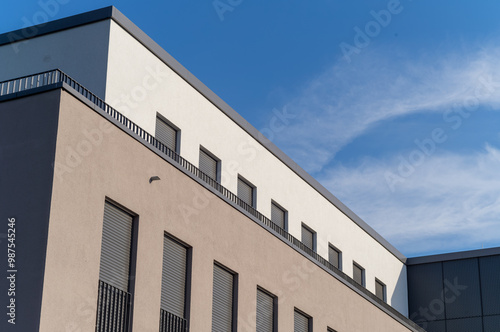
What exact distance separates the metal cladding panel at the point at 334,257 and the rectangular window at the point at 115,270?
57.5 feet

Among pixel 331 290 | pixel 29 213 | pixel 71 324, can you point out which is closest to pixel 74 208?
pixel 29 213

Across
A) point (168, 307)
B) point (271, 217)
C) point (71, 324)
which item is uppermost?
point (271, 217)

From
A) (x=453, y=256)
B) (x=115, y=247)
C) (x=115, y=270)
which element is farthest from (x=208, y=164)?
(x=453, y=256)

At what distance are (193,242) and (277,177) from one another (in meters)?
10.5

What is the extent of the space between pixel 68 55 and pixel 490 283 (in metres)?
27.3

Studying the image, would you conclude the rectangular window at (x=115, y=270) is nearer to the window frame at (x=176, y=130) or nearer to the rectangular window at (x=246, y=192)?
the window frame at (x=176, y=130)

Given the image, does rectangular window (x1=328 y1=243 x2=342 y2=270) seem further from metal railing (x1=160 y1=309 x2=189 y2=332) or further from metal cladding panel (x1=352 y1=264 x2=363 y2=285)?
metal railing (x1=160 y1=309 x2=189 y2=332)

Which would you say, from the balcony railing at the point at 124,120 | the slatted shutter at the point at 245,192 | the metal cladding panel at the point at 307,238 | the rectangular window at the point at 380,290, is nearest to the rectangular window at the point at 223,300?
the balcony railing at the point at 124,120

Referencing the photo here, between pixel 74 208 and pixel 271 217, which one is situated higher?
pixel 271 217

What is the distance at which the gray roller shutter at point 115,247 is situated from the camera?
21.1 meters

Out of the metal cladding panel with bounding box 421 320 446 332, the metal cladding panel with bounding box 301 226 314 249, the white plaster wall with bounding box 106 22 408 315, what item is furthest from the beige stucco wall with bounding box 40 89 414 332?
the metal cladding panel with bounding box 421 320 446 332

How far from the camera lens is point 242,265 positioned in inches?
1057

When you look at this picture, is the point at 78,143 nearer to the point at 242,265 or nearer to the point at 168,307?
the point at 168,307

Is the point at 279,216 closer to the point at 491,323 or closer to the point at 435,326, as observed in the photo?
the point at 435,326
